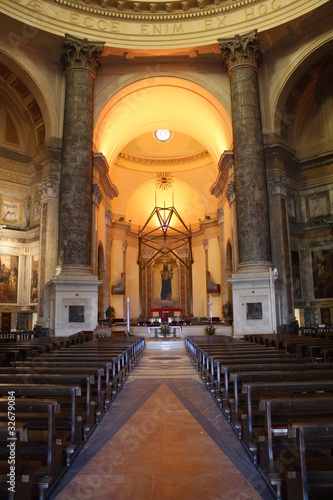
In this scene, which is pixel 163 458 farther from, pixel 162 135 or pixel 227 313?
pixel 162 135

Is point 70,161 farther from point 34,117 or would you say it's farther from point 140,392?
point 140,392

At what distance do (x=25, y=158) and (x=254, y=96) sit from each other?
10.9 m

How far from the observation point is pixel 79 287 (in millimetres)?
14695

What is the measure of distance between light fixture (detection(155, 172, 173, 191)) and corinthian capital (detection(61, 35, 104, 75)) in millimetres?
13373

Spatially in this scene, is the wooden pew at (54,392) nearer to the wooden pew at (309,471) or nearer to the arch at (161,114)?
the wooden pew at (309,471)

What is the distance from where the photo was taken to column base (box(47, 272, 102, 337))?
47.6 ft

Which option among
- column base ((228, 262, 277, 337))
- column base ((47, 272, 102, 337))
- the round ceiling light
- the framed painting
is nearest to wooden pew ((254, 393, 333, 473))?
column base ((228, 262, 277, 337))

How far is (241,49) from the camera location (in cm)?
1662

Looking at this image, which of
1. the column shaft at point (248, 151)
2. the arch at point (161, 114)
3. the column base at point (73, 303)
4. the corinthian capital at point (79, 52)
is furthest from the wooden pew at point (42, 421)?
the arch at point (161, 114)

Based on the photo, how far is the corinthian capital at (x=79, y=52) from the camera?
1644 cm

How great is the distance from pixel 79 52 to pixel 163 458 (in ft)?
54.5

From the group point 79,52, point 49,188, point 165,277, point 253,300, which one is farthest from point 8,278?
point 165,277

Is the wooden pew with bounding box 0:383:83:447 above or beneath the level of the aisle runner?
above

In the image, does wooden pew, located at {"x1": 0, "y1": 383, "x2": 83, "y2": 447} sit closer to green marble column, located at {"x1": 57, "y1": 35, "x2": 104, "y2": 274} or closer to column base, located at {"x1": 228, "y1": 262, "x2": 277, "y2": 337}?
column base, located at {"x1": 228, "y1": 262, "x2": 277, "y2": 337}
